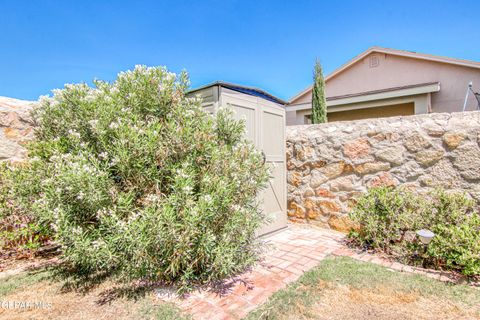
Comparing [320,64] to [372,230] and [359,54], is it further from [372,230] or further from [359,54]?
[372,230]

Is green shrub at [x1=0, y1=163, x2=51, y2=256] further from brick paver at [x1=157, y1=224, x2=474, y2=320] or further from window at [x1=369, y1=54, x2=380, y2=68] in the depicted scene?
window at [x1=369, y1=54, x2=380, y2=68]

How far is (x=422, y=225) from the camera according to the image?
11.3ft

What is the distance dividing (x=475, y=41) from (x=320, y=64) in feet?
17.4

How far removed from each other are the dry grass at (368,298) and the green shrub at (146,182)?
66cm

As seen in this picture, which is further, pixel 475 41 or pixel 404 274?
pixel 475 41

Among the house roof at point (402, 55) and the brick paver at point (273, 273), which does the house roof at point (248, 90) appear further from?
the house roof at point (402, 55)

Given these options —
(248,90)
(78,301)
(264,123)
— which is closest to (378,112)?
(264,123)

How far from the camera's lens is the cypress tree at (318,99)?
921 centimetres

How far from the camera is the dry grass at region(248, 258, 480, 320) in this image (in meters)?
2.19

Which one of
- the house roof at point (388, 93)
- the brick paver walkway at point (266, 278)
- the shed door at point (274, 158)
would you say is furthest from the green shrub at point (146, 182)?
the house roof at point (388, 93)

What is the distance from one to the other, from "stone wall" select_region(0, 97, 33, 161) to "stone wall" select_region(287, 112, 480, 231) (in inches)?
188

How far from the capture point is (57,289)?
2.60 m

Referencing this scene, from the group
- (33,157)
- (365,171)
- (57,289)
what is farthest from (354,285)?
(33,157)

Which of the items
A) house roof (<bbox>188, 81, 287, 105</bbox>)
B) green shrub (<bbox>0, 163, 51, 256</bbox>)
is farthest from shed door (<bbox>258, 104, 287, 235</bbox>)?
green shrub (<bbox>0, 163, 51, 256</bbox>)
